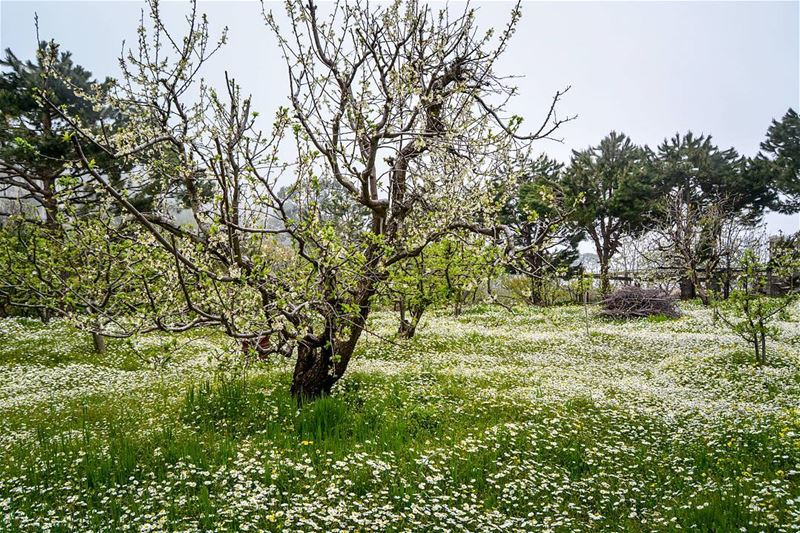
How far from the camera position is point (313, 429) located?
7574 mm

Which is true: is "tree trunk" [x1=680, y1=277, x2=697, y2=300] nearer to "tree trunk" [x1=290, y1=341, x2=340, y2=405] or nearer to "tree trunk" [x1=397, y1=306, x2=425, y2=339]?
"tree trunk" [x1=397, y1=306, x2=425, y2=339]

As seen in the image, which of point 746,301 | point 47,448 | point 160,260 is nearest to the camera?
point 47,448

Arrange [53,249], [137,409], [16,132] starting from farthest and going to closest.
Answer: [16,132]
[53,249]
[137,409]

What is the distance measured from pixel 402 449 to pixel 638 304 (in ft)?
75.2

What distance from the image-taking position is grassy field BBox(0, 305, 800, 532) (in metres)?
5.33

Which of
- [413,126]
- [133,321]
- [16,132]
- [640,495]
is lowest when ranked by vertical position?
[640,495]

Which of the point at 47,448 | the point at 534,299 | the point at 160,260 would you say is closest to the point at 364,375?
the point at 160,260

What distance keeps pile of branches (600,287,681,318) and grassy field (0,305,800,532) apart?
1278cm

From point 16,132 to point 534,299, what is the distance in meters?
33.8

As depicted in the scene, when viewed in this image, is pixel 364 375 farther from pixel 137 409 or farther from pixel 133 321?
pixel 133 321

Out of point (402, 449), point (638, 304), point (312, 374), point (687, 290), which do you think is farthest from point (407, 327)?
point (687, 290)

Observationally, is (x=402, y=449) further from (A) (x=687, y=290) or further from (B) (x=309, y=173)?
(A) (x=687, y=290)

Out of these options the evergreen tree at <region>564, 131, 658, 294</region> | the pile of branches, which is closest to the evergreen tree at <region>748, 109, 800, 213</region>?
the evergreen tree at <region>564, 131, 658, 294</region>

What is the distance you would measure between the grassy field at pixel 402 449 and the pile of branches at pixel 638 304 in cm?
1278
